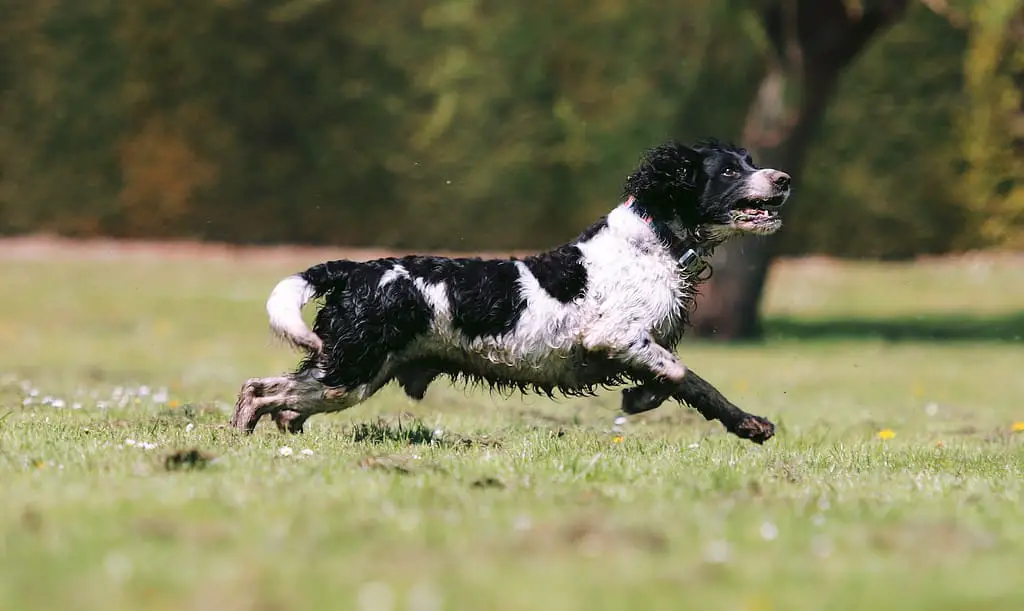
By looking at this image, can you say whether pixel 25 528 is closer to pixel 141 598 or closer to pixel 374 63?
pixel 141 598

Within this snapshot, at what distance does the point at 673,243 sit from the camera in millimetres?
Answer: 6816

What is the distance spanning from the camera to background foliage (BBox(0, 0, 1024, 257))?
19297 mm

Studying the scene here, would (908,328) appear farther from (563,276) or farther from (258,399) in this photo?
(258,399)

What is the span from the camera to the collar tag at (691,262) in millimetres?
6797

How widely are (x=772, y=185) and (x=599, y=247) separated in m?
0.88

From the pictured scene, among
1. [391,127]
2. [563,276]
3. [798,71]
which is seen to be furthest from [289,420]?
[391,127]

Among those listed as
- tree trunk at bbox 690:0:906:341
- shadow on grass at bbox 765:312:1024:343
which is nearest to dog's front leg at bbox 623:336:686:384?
tree trunk at bbox 690:0:906:341

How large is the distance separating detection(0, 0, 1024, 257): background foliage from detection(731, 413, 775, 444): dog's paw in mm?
12020

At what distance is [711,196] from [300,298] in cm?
199

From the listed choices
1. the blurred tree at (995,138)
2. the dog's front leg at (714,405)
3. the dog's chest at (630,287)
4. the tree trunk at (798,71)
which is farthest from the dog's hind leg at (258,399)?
the blurred tree at (995,138)

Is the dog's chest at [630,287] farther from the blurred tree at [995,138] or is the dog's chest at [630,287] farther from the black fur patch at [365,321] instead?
the blurred tree at [995,138]

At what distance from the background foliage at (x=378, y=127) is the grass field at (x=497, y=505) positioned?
9.35 meters

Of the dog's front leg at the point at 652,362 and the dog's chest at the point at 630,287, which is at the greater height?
the dog's chest at the point at 630,287

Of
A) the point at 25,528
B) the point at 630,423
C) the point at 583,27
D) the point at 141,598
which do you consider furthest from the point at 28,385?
the point at 583,27
